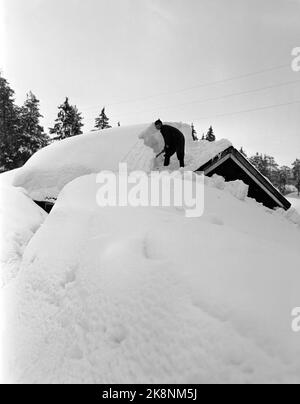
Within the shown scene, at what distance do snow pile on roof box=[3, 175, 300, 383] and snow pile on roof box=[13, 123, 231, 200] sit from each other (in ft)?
14.8

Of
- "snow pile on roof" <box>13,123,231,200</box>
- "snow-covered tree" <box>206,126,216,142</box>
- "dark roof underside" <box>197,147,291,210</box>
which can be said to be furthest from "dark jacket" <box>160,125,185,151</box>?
"snow-covered tree" <box>206,126,216,142</box>

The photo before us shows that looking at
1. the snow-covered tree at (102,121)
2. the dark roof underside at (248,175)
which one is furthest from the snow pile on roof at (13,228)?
the snow-covered tree at (102,121)

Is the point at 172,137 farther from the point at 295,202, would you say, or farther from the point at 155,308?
the point at 295,202

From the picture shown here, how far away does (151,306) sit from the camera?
5.30ft

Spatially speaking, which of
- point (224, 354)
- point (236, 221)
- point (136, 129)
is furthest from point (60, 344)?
point (136, 129)

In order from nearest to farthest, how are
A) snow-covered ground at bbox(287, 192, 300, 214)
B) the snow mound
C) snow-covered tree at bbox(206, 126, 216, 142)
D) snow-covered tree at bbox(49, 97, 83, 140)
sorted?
the snow mound < snow-covered ground at bbox(287, 192, 300, 214) < snow-covered tree at bbox(49, 97, 83, 140) < snow-covered tree at bbox(206, 126, 216, 142)

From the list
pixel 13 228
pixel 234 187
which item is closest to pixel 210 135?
pixel 234 187

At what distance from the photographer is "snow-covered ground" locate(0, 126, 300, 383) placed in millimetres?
1314

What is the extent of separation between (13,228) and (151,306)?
12.4 ft

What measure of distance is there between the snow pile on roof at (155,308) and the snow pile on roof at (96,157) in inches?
177

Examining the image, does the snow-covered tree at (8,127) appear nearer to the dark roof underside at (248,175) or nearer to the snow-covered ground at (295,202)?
the dark roof underside at (248,175)

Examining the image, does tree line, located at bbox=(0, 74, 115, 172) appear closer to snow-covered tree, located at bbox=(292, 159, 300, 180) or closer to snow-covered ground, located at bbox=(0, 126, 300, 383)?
snow-covered ground, located at bbox=(0, 126, 300, 383)

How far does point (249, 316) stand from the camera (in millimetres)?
1396

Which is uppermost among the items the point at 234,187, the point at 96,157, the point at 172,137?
the point at 172,137
